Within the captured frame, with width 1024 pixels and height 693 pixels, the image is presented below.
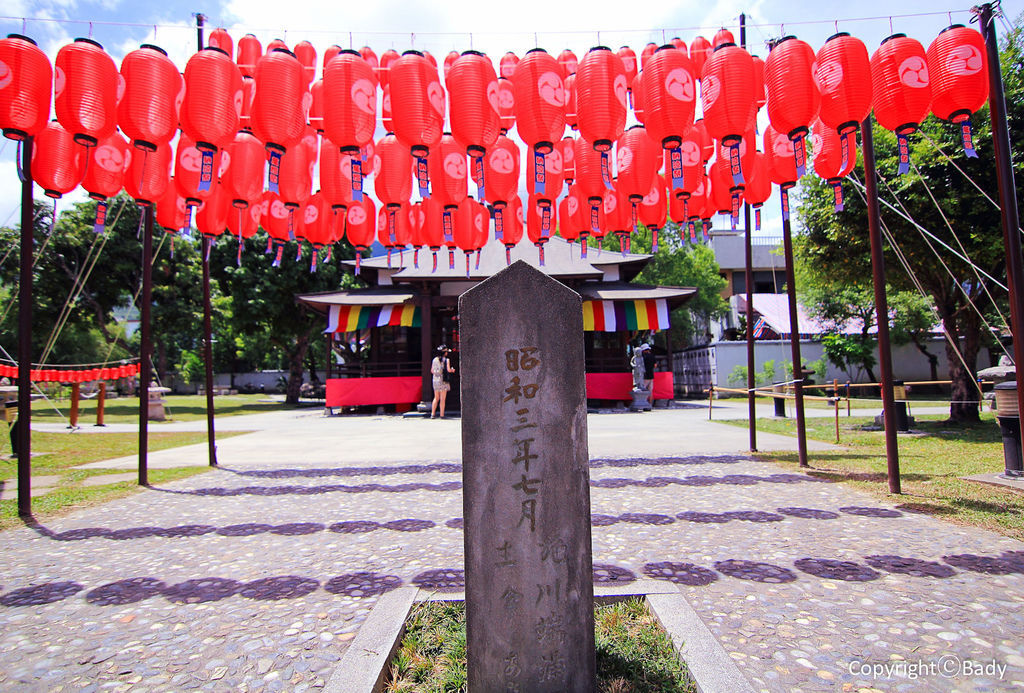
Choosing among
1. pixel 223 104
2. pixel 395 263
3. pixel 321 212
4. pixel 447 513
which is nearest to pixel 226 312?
pixel 395 263

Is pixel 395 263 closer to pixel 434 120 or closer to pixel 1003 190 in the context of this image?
pixel 434 120

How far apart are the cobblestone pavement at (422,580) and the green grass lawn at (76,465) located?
0.58m

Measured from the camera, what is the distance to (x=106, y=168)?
6254 millimetres

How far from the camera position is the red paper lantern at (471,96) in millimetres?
6402

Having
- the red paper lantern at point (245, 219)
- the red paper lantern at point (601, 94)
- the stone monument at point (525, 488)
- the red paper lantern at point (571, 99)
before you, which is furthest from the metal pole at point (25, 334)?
the red paper lantern at point (571, 99)

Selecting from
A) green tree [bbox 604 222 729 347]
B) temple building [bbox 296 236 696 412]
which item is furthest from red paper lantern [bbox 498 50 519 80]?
green tree [bbox 604 222 729 347]

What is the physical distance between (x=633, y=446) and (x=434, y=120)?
639 centimetres

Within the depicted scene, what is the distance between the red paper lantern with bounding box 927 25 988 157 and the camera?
17.2 feet

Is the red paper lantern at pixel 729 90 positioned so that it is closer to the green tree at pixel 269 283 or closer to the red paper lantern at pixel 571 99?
the red paper lantern at pixel 571 99

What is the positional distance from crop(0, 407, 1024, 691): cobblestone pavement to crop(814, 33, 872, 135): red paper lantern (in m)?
4.11

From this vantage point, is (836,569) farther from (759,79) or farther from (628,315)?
(628,315)

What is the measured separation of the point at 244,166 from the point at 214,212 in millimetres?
1528

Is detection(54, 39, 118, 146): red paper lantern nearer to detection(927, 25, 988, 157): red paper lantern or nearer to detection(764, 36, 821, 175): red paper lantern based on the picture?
detection(764, 36, 821, 175): red paper lantern

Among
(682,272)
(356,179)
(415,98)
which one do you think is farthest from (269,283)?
(682,272)
